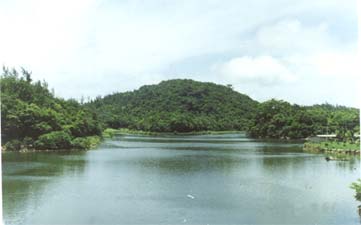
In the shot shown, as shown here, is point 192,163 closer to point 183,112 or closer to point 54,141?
point 54,141

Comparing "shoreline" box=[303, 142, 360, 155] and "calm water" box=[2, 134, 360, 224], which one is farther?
"shoreline" box=[303, 142, 360, 155]

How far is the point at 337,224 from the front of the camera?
11.8 m

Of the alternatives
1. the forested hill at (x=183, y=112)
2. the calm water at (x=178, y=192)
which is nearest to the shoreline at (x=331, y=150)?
the calm water at (x=178, y=192)

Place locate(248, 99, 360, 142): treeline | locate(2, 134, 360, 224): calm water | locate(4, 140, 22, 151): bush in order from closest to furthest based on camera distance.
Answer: locate(2, 134, 360, 224): calm water
locate(4, 140, 22, 151): bush
locate(248, 99, 360, 142): treeline

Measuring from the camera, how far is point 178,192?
1678 centimetres

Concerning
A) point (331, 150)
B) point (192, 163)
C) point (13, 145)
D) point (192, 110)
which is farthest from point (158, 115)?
point (192, 163)

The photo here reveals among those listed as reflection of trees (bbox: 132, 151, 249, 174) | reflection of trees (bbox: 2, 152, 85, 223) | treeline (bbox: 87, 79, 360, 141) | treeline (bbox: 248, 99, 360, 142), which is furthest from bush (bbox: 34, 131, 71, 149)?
treeline (bbox: 87, 79, 360, 141)

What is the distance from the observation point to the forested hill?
7369cm

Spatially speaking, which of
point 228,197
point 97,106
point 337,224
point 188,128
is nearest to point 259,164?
point 228,197

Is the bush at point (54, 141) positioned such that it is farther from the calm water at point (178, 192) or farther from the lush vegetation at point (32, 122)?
the calm water at point (178, 192)

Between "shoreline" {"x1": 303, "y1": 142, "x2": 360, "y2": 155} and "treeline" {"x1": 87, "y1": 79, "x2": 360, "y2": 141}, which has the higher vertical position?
"treeline" {"x1": 87, "y1": 79, "x2": 360, "y2": 141}

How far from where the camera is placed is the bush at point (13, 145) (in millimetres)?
32200

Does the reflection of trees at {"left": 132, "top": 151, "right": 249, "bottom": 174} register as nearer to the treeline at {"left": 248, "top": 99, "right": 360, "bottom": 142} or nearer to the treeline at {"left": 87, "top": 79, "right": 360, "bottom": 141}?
the treeline at {"left": 248, "top": 99, "right": 360, "bottom": 142}

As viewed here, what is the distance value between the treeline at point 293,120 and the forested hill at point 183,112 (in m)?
4.28
